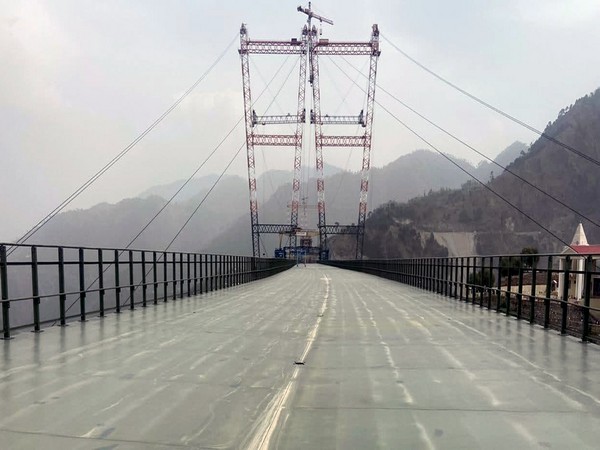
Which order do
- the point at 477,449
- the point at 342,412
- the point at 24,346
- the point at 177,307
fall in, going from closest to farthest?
the point at 477,449, the point at 342,412, the point at 24,346, the point at 177,307

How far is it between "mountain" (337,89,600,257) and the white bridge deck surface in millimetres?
94197

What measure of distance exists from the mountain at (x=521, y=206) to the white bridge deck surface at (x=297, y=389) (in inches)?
3709

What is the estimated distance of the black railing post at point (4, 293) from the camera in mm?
6352

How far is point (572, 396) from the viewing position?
13.6 ft

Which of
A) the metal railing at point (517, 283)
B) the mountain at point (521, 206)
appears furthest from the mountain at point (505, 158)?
the metal railing at point (517, 283)

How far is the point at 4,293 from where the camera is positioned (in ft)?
21.5

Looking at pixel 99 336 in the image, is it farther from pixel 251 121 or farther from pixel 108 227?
pixel 108 227

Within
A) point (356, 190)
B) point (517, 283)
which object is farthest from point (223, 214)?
point (517, 283)

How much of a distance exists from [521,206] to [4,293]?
356 feet

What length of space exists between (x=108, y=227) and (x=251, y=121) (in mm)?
62457

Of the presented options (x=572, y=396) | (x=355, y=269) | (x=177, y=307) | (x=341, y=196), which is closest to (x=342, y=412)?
(x=572, y=396)

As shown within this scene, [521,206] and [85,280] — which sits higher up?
[521,206]

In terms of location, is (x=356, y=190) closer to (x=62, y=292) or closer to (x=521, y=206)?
(x=521, y=206)

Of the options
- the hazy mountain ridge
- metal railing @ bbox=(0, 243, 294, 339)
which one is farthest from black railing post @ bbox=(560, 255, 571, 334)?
the hazy mountain ridge
